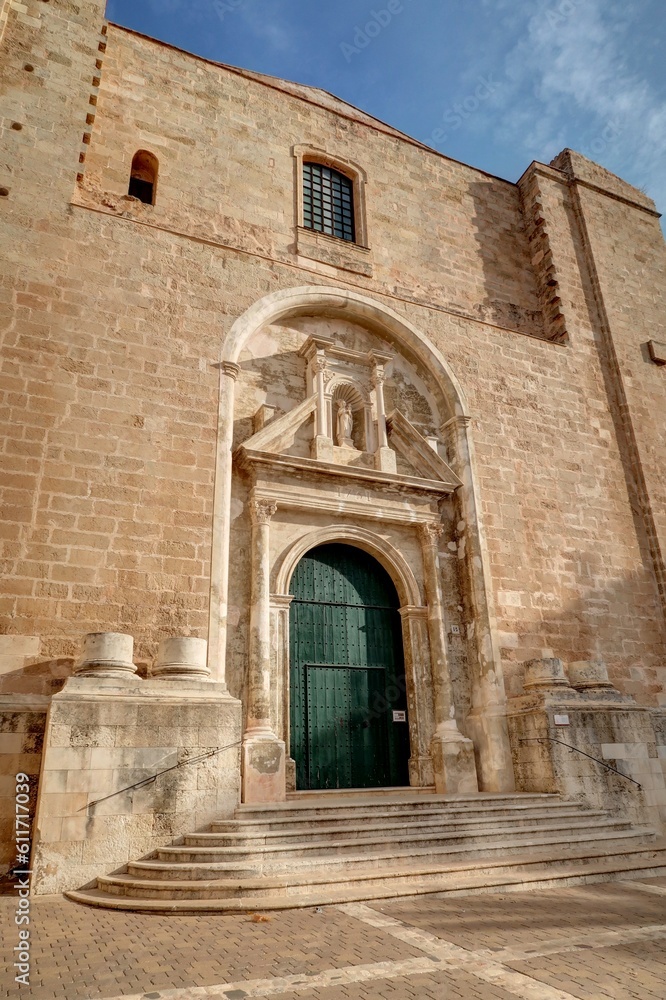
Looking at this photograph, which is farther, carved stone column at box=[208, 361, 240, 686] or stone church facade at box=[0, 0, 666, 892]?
carved stone column at box=[208, 361, 240, 686]

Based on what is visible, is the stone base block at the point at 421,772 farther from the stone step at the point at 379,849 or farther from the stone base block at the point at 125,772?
the stone base block at the point at 125,772

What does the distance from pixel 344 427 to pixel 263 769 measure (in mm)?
4970

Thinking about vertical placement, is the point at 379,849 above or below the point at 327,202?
below

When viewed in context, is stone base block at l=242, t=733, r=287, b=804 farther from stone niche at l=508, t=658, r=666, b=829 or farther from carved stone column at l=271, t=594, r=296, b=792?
stone niche at l=508, t=658, r=666, b=829

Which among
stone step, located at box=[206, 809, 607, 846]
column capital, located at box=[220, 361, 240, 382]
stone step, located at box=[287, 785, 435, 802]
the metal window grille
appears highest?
the metal window grille

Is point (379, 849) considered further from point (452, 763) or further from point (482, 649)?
point (482, 649)

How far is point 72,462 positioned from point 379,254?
6.85m

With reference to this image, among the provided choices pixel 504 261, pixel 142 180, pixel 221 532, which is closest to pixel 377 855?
pixel 221 532

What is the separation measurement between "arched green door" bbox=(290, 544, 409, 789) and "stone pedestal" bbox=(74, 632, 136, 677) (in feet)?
8.71

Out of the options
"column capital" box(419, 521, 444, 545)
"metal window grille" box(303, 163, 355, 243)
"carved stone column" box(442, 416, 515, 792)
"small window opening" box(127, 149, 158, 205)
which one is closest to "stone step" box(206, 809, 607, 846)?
"carved stone column" box(442, 416, 515, 792)

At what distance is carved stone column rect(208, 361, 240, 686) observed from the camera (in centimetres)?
766

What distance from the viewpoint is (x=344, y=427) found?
10.1 meters

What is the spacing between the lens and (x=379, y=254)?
1181 cm

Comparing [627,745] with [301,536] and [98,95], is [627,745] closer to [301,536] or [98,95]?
[301,536]
